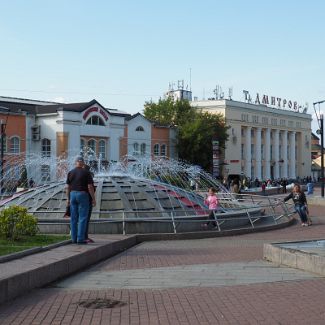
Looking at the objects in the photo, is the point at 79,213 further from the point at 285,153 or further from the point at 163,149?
the point at 285,153

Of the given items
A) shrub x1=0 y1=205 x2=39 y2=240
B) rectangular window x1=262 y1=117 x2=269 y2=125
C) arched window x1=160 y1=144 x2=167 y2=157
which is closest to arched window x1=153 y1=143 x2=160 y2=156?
arched window x1=160 y1=144 x2=167 y2=157

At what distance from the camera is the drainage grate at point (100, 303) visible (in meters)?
6.97

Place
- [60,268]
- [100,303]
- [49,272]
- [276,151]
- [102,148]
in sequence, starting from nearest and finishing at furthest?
[100,303] < [49,272] < [60,268] < [102,148] < [276,151]

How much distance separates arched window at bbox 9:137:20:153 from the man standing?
47.0 m

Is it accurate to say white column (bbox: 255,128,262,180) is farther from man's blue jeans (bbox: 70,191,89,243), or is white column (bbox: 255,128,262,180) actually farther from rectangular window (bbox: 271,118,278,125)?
man's blue jeans (bbox: 70,191,89,243)

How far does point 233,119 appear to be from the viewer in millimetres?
84688

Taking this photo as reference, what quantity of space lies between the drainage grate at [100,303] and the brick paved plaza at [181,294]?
3.8 inches

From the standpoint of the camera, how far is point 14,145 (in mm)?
56594

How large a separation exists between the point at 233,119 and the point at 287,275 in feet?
251

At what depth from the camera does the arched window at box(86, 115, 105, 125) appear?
2414 inches

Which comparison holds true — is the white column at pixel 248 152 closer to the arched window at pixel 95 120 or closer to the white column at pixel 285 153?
the white column at pixel 285 153

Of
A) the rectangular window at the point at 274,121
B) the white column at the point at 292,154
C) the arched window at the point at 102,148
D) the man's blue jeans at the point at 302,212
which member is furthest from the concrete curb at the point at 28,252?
the white column at the point at 292,154

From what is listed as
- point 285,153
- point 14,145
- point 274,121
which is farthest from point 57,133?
point 285,153

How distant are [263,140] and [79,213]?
85.4 m
